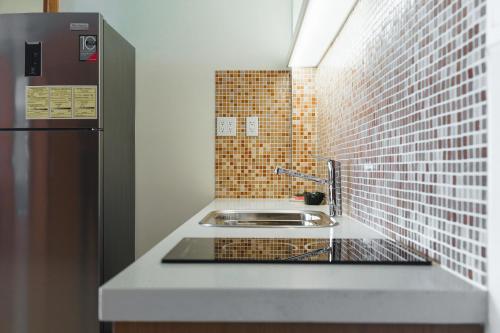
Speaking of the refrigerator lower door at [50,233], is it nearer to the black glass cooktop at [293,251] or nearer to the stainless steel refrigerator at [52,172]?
the stainless steel refrigerator at [52,172]

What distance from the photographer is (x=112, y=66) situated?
211 centimetres

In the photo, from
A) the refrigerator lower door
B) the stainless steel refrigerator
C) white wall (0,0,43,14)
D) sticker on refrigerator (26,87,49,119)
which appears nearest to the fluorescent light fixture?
the stainless steel refrigerator

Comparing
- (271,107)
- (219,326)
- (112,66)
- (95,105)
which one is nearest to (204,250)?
(219,326)

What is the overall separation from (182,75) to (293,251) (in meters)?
1.82

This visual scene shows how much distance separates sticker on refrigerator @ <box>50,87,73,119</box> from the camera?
196cm

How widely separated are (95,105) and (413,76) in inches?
59.1

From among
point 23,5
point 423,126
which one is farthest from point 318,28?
point 23,5

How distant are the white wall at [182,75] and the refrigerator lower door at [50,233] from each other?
0.53m

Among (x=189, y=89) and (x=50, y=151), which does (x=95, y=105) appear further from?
(x=189, y=89)

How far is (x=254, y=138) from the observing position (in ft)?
8.08

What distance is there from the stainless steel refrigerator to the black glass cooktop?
114 centimetres

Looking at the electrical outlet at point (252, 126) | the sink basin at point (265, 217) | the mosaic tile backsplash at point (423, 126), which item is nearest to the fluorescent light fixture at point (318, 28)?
the mosaic tile backsplash at point (423, 126)

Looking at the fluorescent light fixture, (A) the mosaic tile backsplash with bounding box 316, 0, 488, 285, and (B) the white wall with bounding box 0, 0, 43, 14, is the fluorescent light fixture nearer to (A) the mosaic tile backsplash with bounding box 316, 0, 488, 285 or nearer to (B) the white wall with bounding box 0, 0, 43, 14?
(A) the mosaic tile backsplash with bounding box 316, 0, 488, 285

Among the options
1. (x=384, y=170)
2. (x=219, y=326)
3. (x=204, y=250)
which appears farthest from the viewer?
(x=384, y=170)
